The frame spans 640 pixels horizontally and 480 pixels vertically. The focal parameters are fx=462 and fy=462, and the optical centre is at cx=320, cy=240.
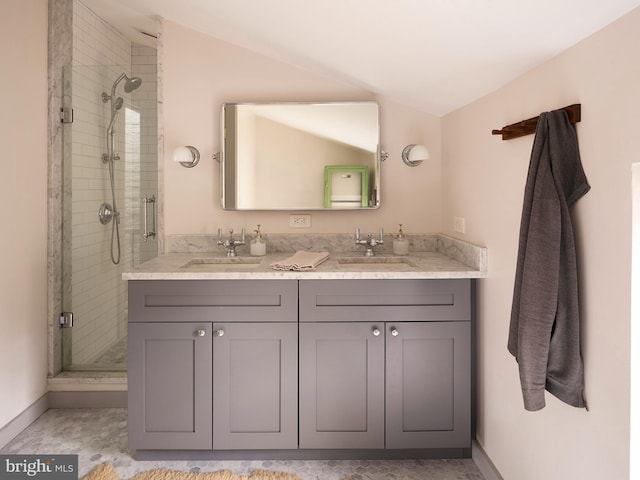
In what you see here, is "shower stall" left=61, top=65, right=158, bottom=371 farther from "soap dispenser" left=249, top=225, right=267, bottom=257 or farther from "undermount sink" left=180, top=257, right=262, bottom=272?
"soap dispenser" left=249, top=225, right=267, bottom=257

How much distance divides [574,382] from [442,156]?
1689mm

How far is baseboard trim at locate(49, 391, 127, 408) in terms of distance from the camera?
2.78 m

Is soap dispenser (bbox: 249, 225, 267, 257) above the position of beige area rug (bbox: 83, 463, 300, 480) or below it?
above

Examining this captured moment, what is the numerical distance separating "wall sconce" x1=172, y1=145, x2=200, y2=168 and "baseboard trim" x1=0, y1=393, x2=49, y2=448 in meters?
1.61

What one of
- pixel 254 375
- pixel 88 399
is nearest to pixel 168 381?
pixel 254 375

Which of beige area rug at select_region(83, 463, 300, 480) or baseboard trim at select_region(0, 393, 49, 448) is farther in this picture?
baseboard trim at select_region(0, 393, 49, 448)

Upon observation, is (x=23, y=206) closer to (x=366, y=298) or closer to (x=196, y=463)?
(x=196, y=463)

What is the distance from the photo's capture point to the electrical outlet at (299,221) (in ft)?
9.29

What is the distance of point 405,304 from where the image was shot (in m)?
2.19

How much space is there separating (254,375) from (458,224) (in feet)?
4.36

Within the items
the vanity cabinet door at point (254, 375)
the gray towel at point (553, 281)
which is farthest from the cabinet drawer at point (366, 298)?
the gray towel at point (553, 281)

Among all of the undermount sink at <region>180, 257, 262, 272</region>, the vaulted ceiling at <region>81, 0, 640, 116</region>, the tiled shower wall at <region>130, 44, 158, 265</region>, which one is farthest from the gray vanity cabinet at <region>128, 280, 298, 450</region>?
the vaulted ceiling at <region>81, 0, 640, 116</region>

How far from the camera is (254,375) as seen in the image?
220 centimetres

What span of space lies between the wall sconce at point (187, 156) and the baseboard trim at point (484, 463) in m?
2.14
